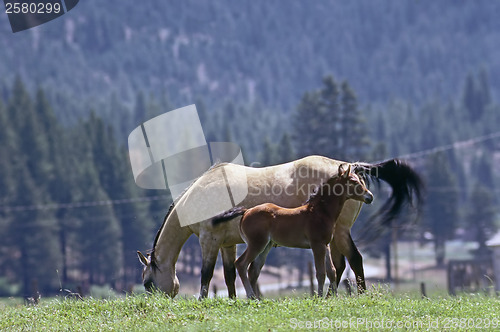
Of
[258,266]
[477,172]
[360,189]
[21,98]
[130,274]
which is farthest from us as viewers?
[477,172]

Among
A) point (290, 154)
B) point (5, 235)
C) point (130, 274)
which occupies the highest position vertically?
point (290, 154)

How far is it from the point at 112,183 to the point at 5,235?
14.7 m

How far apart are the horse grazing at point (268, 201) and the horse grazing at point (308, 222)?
2.51 feet

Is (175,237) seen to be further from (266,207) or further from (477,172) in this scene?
(477,172)

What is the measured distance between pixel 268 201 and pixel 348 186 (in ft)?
6.42

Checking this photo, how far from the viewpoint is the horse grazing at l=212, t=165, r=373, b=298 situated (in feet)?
43.7

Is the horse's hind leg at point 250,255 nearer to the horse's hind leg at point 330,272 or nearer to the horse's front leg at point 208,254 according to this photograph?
the horse's hind leg at point 330,272

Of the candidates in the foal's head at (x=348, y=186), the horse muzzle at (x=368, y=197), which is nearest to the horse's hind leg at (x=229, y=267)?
the foal's head at (x=348, y=186)

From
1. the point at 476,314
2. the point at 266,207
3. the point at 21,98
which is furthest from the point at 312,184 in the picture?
the point at 21,98

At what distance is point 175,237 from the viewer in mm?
15602

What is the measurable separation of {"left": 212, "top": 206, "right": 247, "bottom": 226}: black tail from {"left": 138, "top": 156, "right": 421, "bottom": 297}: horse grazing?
0.90 ft

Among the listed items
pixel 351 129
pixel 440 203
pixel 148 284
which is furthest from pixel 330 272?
pixel 440 203

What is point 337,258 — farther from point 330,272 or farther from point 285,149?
point 285,149

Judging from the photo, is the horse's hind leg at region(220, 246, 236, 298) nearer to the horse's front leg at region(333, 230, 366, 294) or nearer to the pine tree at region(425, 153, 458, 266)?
the horse's front leg at region(333, 230, 366, 294)
